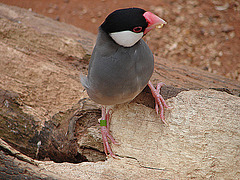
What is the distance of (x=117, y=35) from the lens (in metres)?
1.52

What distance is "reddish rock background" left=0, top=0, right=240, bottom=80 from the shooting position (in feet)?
13.1

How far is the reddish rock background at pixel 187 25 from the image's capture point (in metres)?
4.00

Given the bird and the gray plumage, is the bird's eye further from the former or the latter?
the gray plumage

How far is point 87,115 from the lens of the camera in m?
2.16

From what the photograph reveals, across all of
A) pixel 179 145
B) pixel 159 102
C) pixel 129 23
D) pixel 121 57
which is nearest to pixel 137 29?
pixel 129 23

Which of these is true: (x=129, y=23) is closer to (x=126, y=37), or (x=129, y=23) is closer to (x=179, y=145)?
(x=126, y=37)

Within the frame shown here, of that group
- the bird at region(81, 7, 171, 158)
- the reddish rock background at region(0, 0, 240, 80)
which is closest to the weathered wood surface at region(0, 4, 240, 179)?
the bird at region(81, 7, 171, 158)

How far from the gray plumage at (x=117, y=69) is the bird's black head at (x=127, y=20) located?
142 millimetres

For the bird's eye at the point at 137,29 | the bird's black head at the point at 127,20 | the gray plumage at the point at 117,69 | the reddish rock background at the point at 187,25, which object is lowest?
the reddish rock background at the point at 187,25

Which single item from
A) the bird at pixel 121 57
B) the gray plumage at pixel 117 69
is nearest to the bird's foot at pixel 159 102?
the bird at pixel 121 57

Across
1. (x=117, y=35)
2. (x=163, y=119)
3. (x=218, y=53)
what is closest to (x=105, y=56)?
(x=117, y=35)

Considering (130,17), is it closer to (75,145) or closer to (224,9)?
(75,145)

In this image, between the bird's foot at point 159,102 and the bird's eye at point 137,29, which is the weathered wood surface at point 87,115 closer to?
the bird's foot at point 159,102

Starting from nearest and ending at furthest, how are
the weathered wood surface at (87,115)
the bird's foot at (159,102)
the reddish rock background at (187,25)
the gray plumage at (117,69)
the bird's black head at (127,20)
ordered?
1. the bird's black head at (127,20)
2. the gray plumage at (117,69)
3. the weathered wood surface at (87,115)
4. the bird's foot at (159,102)
5. the reddish rock background at (187,25)
